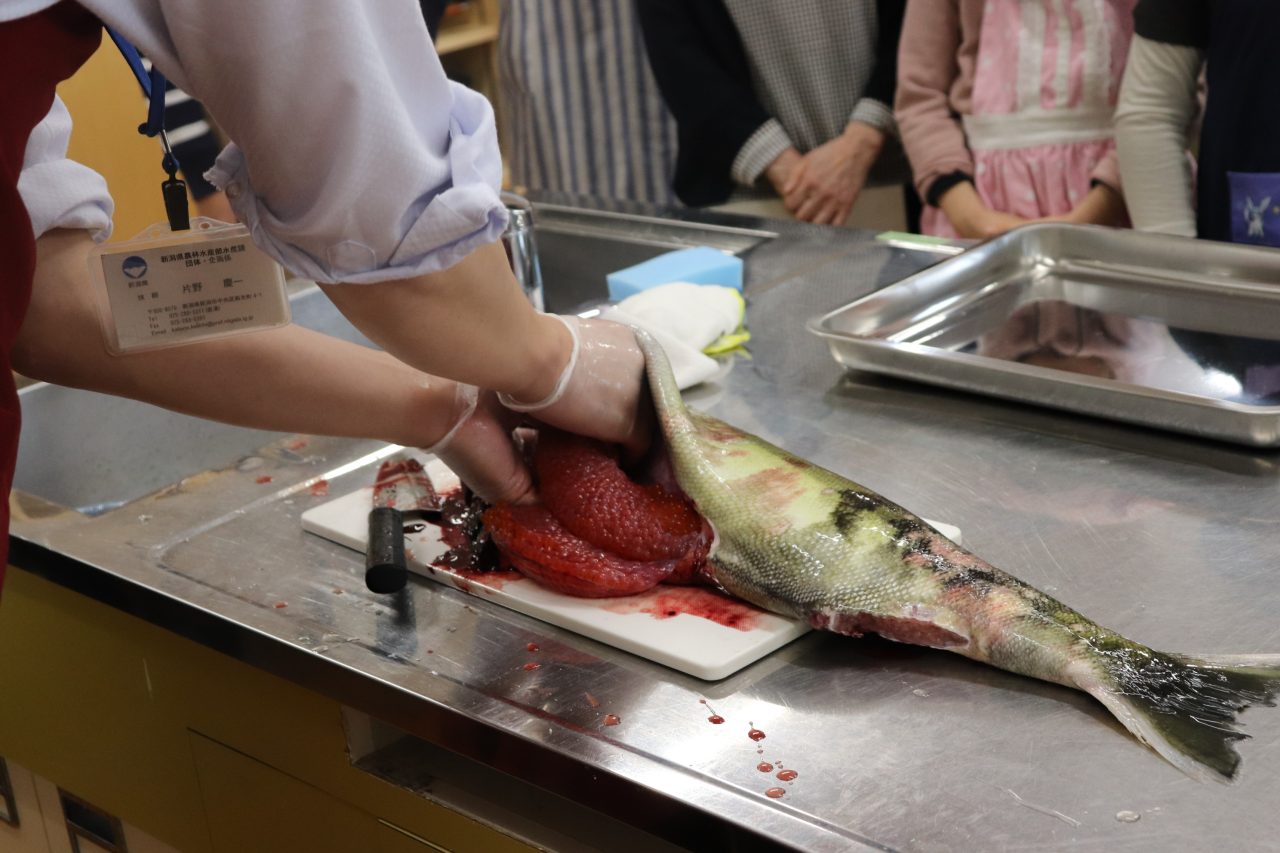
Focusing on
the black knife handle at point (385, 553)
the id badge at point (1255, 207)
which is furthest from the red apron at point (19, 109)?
the id badge at point (1255, 207)

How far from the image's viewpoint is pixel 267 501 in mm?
1214

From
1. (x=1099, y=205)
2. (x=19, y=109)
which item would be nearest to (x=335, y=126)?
(x=19, y=109)

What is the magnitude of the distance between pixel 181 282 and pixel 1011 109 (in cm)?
170

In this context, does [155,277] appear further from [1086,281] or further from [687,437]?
[1086,281]

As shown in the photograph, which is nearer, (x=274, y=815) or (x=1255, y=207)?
(x=274, y=815)

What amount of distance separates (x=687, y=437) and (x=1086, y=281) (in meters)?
0.72

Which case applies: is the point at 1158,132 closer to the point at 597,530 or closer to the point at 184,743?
the point at 597,530

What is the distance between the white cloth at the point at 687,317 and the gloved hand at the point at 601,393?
288 millimetres

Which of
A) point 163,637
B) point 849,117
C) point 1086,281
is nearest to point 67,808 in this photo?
point 163,637

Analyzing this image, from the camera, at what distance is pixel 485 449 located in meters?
1.05

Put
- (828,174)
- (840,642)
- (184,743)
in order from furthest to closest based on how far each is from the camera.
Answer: (828,174), (184,743), (840,642)

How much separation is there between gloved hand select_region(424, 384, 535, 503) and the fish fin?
47 centimetres

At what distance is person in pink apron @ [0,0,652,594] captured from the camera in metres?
0.68

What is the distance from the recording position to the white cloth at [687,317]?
1349 millimetres
